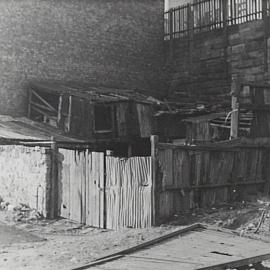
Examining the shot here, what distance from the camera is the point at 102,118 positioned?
16.4 meters

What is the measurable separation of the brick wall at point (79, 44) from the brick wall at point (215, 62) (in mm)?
1210

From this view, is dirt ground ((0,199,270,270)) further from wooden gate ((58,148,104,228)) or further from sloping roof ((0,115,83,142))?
sloping roof ((0,115,83,142))

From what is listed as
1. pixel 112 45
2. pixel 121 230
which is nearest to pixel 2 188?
pixel 121 230

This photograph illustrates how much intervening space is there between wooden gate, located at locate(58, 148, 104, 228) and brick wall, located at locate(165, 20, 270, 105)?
7.65m

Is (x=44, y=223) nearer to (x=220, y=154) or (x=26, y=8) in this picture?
(x=220, y=154)

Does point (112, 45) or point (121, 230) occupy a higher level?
point (112, 45)

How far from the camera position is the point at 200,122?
43.1 ft

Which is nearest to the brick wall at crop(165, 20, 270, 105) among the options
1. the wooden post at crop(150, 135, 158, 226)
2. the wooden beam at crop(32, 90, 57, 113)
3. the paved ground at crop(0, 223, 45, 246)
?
the wooden beam at crop(32, 90, 57, 113)

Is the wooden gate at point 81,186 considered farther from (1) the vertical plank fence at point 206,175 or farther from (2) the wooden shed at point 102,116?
(2) the wooden shed at point 102,116

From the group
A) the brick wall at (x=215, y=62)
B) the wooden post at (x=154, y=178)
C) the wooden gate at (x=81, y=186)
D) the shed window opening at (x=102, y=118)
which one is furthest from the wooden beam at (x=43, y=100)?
the wooden post at (x=154, y=178)

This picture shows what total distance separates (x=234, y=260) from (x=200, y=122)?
714cm

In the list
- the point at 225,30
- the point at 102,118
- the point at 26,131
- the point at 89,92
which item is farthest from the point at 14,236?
the point at 225,30

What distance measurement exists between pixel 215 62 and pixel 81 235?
39.2ft

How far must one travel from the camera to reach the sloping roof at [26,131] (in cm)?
1367
